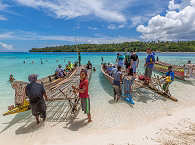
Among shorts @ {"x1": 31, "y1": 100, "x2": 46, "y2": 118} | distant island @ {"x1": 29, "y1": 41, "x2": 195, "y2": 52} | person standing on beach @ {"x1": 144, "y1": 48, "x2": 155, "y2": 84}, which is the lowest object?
shorts @ {"x1": 31, "y1": 100, "x2": 46, "y2": 118}

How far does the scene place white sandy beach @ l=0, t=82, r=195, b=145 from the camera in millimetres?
3457

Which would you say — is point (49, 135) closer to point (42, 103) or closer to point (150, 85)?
point (42, 103)

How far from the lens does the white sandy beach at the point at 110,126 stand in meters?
3.46

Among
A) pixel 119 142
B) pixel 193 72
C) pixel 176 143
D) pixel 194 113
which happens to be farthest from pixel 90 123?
pixel 193 72

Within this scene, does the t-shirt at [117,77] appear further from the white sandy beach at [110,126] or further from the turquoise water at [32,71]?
the turquoise water at [32,71]

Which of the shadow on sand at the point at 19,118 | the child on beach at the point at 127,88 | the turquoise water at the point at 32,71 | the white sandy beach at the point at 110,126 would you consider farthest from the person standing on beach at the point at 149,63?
the shadow on sand at the point at 19,118

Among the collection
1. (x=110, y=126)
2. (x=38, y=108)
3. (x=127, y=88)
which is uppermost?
(x=127, y=88)

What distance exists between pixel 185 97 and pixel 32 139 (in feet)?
27.3

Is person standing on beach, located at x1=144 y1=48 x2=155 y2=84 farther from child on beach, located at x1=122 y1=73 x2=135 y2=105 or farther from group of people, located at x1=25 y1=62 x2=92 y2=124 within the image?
group of people, located at x1=25 y1=62 x2=92 y2=124

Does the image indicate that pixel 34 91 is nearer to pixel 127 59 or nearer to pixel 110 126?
pixel 110 126

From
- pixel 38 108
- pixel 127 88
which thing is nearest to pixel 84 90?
pixel 38 108

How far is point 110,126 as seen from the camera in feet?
13.7

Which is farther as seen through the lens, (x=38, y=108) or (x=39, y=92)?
(x=38, y=108)

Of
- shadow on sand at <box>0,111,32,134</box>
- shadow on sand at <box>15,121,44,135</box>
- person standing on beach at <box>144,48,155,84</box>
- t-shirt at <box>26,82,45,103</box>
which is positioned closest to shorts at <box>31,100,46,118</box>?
t-shirt at <box>26,82,45,103</box>
